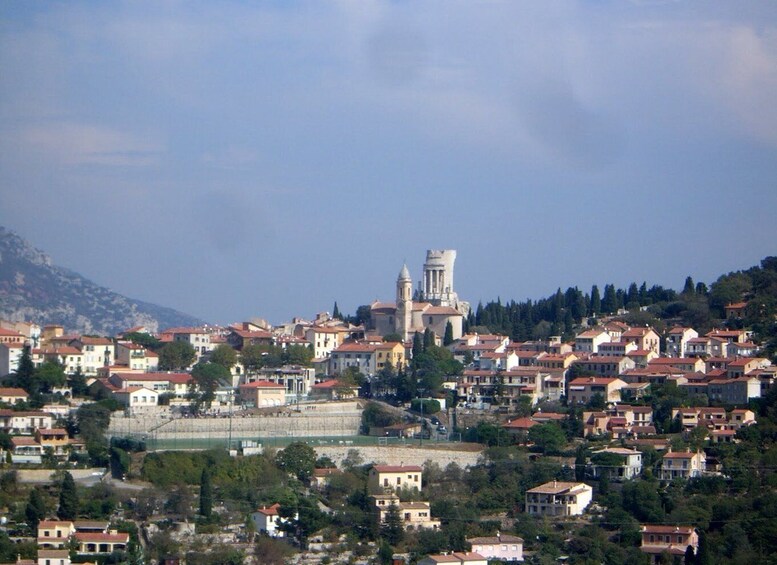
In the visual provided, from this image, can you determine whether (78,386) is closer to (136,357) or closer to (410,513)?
(136,357)

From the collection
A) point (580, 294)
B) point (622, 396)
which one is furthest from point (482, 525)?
point (580, 294)

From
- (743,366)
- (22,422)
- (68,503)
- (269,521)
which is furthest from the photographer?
(743,366)

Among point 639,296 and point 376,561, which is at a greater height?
point 639,296

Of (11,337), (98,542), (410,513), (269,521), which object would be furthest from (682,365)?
(98,542)

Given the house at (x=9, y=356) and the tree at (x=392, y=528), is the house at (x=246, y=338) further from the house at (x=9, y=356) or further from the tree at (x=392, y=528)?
the tree at (x=392, y=528)

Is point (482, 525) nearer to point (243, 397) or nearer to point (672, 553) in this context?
point (672, 553)

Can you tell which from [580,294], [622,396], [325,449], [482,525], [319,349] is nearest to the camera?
[482,525]

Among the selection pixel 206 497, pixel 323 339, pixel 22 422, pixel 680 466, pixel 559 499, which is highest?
pixel 323 339

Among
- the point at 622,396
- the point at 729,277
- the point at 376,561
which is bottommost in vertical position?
the point at 376,561
